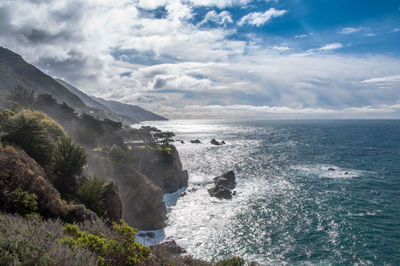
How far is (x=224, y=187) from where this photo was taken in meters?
44.1

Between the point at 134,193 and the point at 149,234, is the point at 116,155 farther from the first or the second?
the point at 149,234

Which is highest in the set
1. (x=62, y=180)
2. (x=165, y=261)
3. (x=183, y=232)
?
(x=62, y=180)

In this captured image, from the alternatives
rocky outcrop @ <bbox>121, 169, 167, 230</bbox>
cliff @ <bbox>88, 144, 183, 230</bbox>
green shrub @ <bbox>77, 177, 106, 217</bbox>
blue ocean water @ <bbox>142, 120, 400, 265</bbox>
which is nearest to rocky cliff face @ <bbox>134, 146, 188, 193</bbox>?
blue ocean water @ <bbox>142, 120, 400, 265</bbox>

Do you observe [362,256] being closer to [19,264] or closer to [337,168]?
[19,264]

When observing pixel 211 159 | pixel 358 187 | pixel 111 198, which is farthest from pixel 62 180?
pixel 211 159

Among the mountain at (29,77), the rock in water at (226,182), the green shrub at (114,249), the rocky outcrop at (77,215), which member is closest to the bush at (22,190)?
the rocky outcrop at (77,215)

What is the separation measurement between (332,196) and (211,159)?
A: 4274 cm

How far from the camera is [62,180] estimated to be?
16.2 meters

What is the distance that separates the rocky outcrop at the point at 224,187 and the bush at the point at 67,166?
28.1 meters

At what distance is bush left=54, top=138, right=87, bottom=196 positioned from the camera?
16078mm

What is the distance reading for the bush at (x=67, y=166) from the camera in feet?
52.7

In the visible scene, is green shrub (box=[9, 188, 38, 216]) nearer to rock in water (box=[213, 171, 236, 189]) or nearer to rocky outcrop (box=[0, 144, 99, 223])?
rocky outcrop (box=[0, 144, 99, 223])

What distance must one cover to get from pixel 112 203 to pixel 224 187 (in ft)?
97.0

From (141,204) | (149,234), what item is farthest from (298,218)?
(141,204)
